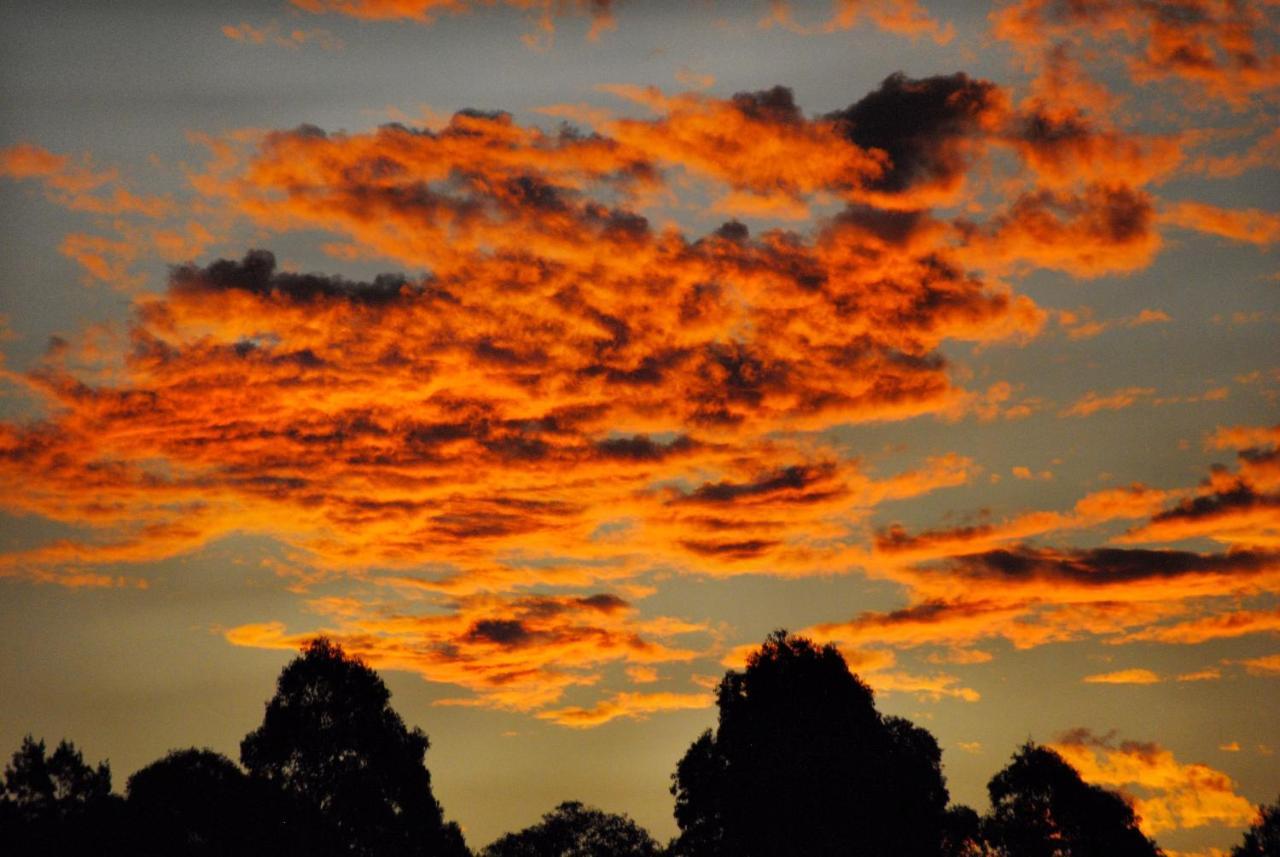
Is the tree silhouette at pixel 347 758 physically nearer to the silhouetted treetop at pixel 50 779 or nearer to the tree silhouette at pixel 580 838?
the silhouetted treetop at pixel 50 779

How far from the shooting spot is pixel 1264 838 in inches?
4129

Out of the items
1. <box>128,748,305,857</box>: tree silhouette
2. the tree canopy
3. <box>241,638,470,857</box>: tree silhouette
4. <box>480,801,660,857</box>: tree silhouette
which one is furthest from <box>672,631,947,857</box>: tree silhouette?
<box>480,801,660,857</box>: tree silhouette

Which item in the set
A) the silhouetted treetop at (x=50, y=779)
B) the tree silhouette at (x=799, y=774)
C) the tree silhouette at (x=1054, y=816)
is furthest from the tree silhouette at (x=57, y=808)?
the tree silhouette at (x=1054, y=816)

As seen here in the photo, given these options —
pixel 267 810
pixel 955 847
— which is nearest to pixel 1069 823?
pixel 955 847

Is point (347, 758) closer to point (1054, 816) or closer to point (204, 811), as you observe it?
point (204, 811)

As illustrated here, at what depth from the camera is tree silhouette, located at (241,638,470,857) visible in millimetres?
86812

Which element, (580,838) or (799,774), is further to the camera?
(580,838)

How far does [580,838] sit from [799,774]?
86.6 m

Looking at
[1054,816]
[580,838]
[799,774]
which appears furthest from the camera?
[580,838]

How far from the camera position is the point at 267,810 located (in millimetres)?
84375

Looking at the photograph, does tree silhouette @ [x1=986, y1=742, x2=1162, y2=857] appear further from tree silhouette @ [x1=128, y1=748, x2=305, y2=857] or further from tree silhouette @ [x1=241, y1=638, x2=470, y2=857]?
tree silhouette @ [x1=128, y1=748, x2=305, y2=857]

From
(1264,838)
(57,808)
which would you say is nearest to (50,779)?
(57,808)

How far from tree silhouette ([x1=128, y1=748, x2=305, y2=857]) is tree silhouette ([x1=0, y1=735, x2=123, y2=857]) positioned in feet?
7.21

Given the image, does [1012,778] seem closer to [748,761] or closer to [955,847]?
[955,847]
